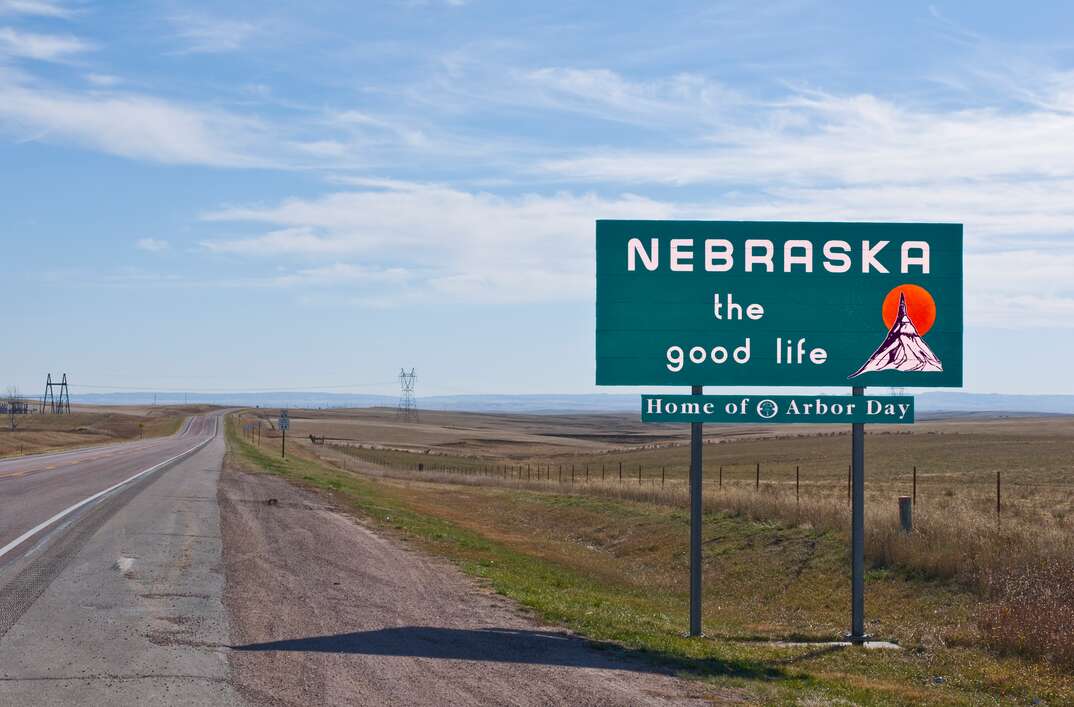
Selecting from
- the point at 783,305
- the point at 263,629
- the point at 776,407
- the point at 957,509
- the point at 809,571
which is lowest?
the point at 809,571

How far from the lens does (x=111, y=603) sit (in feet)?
39.2

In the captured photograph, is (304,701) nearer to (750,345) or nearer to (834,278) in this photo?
(750,345)

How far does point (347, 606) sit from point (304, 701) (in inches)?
182

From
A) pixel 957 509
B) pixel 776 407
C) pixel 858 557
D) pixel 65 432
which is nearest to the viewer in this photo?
pixel 858 557

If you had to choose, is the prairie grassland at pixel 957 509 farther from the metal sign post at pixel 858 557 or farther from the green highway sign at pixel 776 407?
the green highway sign at pixel 776 407

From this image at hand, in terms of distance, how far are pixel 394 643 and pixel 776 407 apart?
19.5 feet

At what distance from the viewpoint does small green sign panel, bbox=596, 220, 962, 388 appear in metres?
14.0

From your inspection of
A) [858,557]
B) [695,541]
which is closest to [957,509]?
[858,557]

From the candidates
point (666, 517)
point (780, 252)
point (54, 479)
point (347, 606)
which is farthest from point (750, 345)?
point (54, 479)

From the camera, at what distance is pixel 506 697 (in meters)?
8.85

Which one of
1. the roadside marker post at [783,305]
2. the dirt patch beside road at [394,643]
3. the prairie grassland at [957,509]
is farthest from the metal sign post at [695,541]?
the prairie grassland at [957,509]

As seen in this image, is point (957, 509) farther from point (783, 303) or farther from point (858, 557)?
point (783, 303)

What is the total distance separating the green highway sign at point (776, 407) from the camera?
13742mm

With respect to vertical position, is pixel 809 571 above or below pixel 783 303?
below
